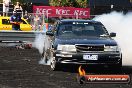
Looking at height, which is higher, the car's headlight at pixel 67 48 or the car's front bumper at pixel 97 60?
the car's headlight at pixel 67 48

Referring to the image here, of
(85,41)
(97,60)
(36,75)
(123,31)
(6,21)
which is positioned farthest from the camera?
(6,21)

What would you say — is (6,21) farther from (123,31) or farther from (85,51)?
(85,51)

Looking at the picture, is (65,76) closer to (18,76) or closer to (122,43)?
(18,76)

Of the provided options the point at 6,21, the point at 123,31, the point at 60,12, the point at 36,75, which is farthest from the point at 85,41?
the point at 60,12

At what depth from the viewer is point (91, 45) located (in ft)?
44.2

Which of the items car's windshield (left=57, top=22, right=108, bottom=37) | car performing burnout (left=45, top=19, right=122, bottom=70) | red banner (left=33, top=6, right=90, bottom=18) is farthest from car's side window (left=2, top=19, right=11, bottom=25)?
car performing burnout (left=45, top=19, right=122, bottom=70)

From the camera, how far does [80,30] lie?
48.8 ft

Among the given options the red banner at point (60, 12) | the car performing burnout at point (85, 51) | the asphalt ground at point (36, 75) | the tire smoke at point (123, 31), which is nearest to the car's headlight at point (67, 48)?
the car performing burnout at point (85, 51)

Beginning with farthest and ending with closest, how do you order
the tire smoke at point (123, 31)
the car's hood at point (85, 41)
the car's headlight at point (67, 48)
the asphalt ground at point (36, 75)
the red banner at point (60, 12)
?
the red banner at point (60, 12), the tire smoke at point (123, 31), the car's hood at point (85, 41), the car's headlight at point (67, 48), the asphalt ground at point (36, 75)

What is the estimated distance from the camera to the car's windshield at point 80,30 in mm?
14663

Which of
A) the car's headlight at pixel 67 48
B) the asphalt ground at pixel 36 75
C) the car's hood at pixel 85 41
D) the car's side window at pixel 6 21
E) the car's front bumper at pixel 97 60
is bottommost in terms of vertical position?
the asphalt ground at pixel 36 75

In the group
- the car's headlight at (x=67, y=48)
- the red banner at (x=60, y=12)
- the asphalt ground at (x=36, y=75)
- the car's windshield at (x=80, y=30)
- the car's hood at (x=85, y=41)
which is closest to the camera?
the asphalt ground at (x=36, y=75)

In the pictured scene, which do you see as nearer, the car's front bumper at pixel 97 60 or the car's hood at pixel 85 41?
the car's front bumper at pixel 97 60

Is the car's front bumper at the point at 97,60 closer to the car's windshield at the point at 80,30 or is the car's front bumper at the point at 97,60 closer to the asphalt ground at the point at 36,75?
the asphalt ground at the point at 36,75
